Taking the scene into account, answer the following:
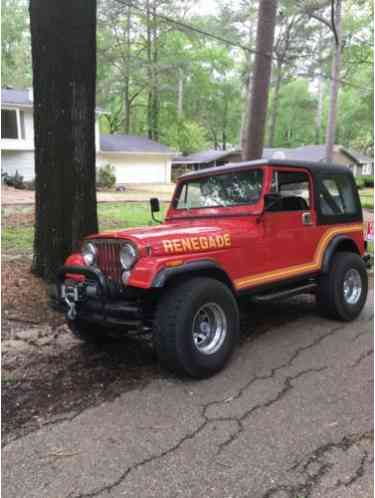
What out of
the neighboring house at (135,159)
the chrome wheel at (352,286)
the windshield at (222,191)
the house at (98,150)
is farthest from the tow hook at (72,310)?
the neighboring house at (135,159)

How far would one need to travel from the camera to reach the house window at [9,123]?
24.4 m

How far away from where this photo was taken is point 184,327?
313 centimetres

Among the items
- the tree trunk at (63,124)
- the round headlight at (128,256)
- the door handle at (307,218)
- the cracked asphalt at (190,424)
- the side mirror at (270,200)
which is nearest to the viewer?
the cracked asphalt at (190,424)

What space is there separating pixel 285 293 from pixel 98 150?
83.5 feet

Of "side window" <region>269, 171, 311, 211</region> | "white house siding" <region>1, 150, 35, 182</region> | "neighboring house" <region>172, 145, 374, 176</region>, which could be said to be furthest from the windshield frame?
"neighboring house" <region>172, 145, 374, 176</region>

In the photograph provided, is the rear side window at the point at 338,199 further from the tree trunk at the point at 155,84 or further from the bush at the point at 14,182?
the tree trunk at the point at 155,84

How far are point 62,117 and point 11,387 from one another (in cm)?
313

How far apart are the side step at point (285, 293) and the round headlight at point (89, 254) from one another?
63.2 inches

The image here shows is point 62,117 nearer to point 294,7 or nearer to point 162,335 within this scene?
point 162,335

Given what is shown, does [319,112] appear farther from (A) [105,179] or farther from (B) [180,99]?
(A) [105,179]

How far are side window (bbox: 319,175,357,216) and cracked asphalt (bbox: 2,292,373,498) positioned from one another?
5.29 feet

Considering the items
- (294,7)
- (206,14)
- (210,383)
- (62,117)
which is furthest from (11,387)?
(206,14)

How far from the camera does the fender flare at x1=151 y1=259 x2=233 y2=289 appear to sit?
10.0 ft

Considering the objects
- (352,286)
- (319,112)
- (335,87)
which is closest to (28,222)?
(352,286)
